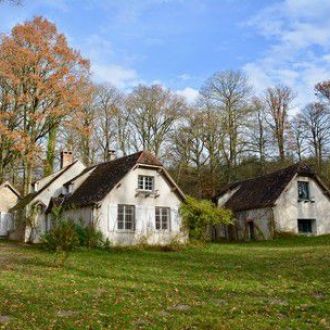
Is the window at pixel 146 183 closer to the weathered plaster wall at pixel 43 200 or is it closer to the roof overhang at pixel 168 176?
the roof overhang at pixel 168 176

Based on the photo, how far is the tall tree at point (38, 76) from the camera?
1298 inches

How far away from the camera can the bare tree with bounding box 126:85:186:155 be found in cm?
4884

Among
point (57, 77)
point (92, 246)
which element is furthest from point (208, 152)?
point (92, 246)

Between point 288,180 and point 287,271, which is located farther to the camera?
point 288,180

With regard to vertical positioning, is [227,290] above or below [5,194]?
below

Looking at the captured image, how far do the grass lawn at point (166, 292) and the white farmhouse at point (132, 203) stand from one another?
5.36 metres

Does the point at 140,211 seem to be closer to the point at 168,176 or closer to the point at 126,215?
the point at 126,215

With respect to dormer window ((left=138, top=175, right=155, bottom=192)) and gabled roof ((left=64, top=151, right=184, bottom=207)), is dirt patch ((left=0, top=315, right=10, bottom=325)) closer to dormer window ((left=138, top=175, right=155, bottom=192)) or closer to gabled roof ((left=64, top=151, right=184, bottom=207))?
gabled roof ((left=64, top=151, right=184, bottom=207))

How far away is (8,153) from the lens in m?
36.0

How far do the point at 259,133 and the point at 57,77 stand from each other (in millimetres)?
24921

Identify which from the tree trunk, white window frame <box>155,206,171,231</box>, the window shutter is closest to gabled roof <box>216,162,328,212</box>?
white window frame <box>155,206,171,231</box>

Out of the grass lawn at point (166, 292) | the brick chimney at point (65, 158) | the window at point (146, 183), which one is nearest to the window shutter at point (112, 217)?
the window at point (146, 183)

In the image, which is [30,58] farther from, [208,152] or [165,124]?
[208,152]

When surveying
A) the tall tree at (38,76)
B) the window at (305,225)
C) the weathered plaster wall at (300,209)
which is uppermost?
the tall tree at (38,76)
